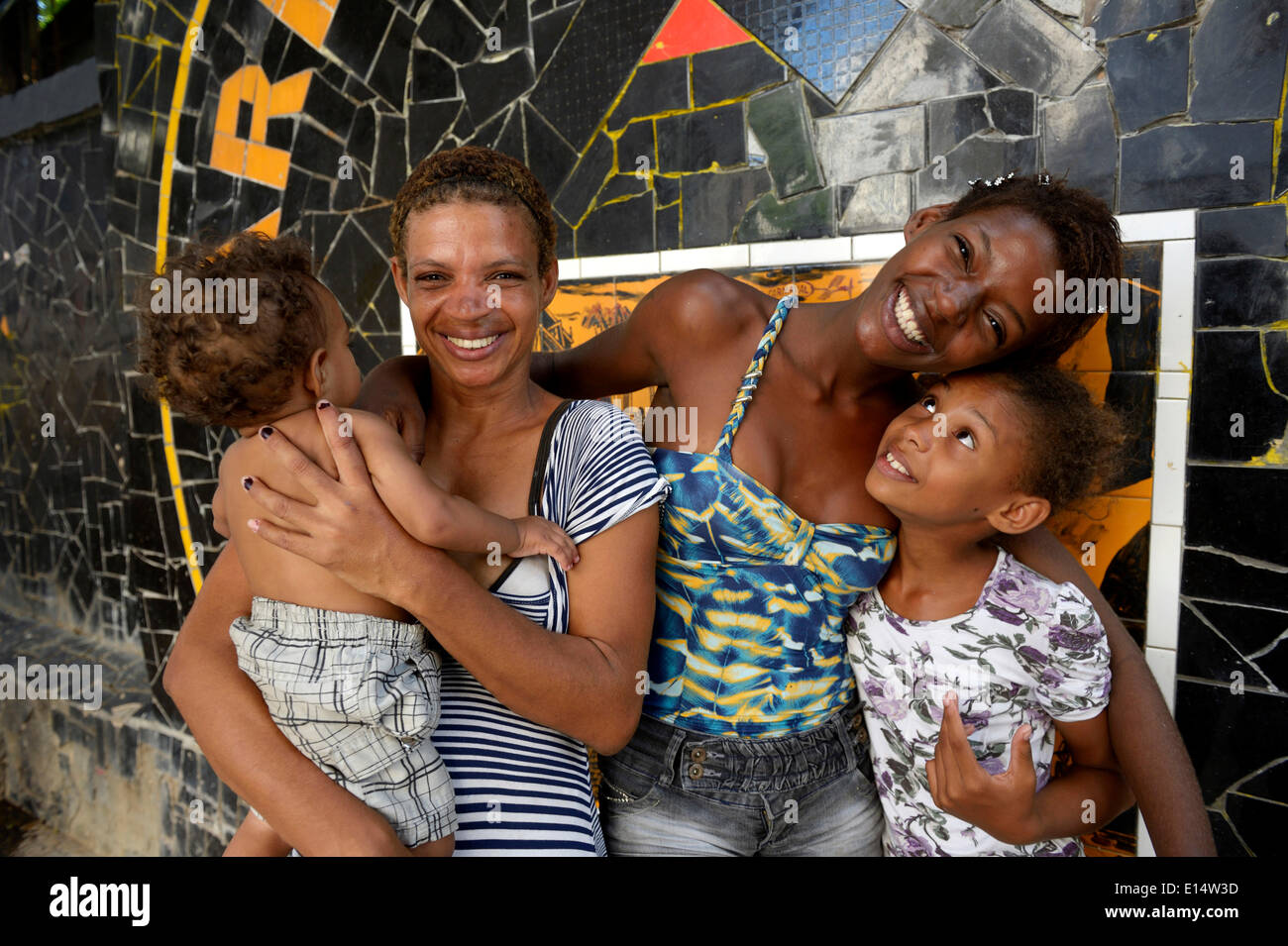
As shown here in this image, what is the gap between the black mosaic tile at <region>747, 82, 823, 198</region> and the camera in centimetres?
292

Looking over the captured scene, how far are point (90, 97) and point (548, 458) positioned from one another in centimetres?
647

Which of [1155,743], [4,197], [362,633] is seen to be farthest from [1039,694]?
[4,197]

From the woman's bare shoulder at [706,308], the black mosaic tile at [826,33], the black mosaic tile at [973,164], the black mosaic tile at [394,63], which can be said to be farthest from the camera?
the black mosaic tile at [394,63]

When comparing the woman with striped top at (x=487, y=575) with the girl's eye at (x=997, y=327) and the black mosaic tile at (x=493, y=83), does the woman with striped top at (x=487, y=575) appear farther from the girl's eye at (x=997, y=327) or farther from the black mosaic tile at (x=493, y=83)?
the black mosaic tile at (x=493, y=83)

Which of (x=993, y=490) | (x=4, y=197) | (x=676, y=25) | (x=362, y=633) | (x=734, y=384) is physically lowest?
(x=362, y=633)

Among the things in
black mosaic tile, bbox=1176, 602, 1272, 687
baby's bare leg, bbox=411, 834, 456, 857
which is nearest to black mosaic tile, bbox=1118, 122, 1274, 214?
black mosaic tile, bbox=1176, 602, 1272, 687

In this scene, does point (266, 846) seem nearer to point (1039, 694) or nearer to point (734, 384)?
point (734, 384)

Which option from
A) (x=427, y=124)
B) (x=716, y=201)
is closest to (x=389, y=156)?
(x=427, y=124)

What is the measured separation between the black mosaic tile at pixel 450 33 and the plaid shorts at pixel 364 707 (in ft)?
10.3

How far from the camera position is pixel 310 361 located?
1711 millimetres

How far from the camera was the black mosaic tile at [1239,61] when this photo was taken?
85.7 inches

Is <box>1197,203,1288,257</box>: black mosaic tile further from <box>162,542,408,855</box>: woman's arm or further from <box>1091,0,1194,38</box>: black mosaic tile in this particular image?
<box>162,542,408,855</box>: woman's arm

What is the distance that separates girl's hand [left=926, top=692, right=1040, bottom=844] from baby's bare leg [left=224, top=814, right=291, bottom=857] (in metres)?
1.46

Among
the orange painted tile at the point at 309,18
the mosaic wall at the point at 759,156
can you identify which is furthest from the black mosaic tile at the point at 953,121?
the orange painted tile at the point at 309,18
